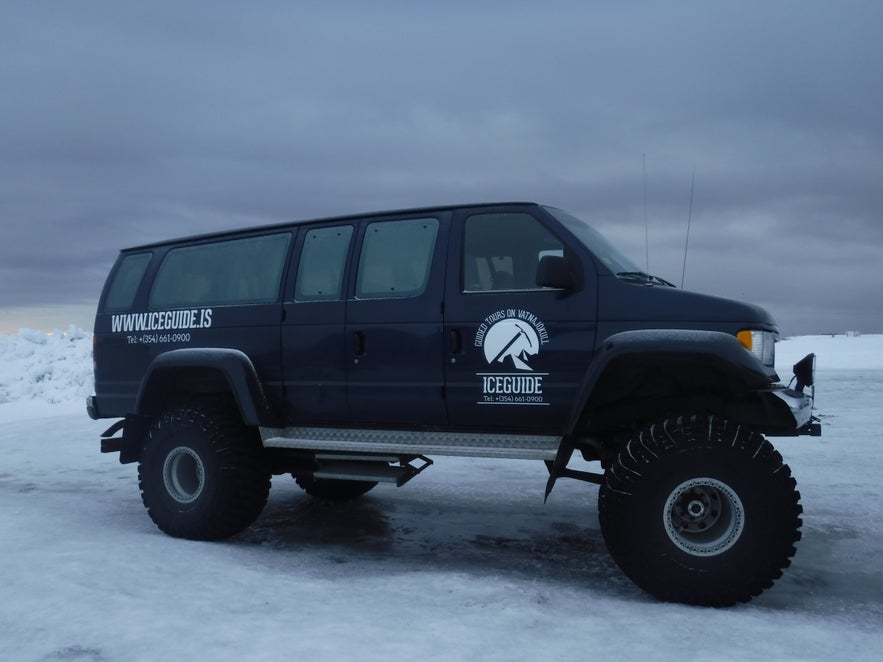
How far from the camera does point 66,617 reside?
383cm

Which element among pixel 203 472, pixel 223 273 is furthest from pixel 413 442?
pixel 223 273

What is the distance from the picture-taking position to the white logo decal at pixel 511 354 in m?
4.78

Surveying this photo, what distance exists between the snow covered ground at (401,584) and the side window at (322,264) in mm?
1938

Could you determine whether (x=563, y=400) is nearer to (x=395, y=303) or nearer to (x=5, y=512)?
(x=395, y=303)

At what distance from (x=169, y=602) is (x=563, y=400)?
2589 mm

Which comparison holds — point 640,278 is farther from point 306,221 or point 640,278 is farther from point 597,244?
point 306,221

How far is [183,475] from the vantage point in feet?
19.8

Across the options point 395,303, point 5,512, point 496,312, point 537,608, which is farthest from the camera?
point 5,512

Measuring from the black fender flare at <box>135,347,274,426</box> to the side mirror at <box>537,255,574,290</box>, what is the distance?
93.9 inches

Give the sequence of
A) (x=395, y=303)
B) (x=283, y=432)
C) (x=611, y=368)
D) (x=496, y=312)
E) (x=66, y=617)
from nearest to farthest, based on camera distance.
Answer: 1. (x=66, y=617)
2. (x=611, y=368)
3. (x=496, y=312)
4. (x=395, y=303)
5. (x=283, y=432)

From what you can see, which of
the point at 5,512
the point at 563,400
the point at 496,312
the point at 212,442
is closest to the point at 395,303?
the point at 496,312

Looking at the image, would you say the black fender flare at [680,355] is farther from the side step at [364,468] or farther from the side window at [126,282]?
the side window at [126,282]

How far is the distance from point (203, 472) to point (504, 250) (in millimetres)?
2890

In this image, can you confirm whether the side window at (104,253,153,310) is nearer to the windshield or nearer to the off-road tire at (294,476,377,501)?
the off-road tire at (294,476,377,501)
